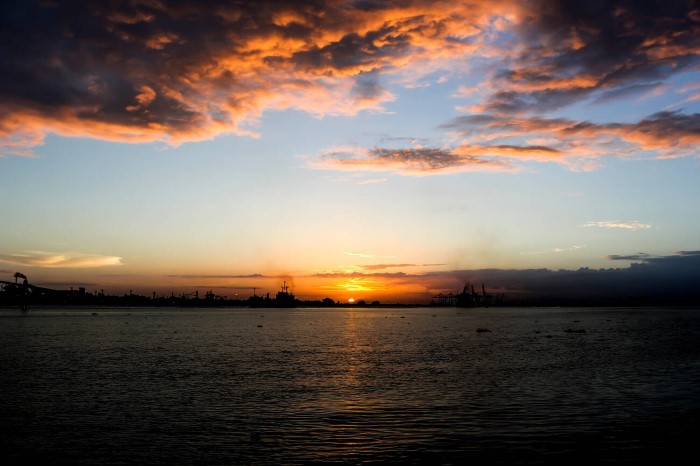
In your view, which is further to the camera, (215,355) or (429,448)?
(215,355)

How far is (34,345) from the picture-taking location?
285 ft

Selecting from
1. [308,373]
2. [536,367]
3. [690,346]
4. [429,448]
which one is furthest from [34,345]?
[690,346]

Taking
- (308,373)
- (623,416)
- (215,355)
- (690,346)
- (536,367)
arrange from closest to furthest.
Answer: (623,416), (308,373), (536,367), (215,355), (690,346)

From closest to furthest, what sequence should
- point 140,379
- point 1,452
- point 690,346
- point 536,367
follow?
1. point 1,452
2. point 140,379
3. point 536,367
4. point 690,346

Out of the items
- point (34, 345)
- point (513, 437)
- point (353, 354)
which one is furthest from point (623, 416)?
point (34, 345)

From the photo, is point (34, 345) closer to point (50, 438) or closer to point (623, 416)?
point (50, 438)

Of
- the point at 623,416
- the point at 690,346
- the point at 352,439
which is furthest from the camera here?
the point at 690,346

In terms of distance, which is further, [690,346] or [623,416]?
[690,346]

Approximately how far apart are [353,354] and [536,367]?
1029 inches

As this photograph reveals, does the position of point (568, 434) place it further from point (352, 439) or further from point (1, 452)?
point (1, 452)

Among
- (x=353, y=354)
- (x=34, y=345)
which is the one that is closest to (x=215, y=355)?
(x=353, y=354)

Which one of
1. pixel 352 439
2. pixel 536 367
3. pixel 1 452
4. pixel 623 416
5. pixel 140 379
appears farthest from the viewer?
pixel 536 367

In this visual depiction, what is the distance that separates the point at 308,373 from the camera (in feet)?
177

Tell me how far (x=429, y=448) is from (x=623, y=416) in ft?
46.2
